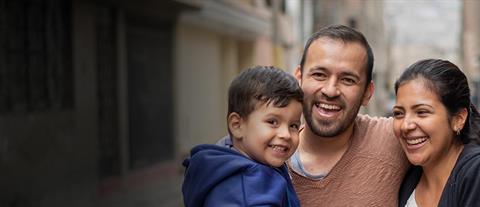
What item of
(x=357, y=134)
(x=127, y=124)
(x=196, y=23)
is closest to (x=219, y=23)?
(x=196, y=23)

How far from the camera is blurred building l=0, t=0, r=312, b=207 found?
7.35 meters

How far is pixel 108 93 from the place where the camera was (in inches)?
379

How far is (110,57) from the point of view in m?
9.71

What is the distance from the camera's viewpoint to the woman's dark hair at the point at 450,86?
2119 millimetres

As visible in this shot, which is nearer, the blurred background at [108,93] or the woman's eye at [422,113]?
the woman's eye at [422,113]

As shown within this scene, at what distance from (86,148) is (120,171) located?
1.33m

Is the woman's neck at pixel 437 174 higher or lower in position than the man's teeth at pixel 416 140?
lower

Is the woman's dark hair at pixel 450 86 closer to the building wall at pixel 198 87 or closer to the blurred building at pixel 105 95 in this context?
the blurred building at pixel 105 95

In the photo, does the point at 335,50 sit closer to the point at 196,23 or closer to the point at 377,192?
the point at 377,192

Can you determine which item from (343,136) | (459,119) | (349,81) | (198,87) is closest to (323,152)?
(343,136)

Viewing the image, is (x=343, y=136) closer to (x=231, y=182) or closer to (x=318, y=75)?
(x=318, y=75)

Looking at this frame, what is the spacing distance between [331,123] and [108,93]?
7.63 metres

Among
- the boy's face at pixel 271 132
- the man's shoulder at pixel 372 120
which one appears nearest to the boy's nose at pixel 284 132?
the boy's face at pixel 271 132

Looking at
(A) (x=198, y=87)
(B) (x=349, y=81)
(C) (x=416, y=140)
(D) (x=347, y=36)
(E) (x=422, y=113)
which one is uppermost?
(D) (x=347, y=36)
